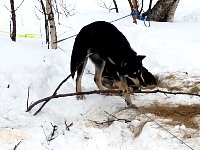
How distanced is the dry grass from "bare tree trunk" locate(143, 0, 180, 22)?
4.85 metres

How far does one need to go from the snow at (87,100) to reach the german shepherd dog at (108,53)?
437 mm

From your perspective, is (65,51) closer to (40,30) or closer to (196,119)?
(40,30)

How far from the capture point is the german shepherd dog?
5.69 meters

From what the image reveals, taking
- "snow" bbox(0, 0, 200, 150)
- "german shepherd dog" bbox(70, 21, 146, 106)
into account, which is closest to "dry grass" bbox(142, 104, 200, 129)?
"snow" bbox(0, 0, 200, 150)

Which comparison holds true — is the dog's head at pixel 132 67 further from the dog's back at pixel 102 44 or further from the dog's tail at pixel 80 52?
the dog's tail at pixel 80 52

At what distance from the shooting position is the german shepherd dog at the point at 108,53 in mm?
5691

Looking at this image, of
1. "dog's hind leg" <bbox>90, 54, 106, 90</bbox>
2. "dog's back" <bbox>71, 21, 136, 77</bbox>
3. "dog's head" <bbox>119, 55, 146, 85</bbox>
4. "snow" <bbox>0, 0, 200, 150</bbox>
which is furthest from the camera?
"dog's hind leg" <bbox>90, 54, 106, 90</bbox>

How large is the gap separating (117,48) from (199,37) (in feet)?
9.94

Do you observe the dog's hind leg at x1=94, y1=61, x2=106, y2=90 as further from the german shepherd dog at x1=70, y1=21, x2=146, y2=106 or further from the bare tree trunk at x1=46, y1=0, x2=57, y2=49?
the bare tree trunk at x1=46, y1=0, x2=57, y2=49

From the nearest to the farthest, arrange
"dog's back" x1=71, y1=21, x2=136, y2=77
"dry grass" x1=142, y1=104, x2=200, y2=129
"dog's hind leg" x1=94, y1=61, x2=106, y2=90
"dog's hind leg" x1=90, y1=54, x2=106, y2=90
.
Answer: "dry grass" x1=142, y1=104, x2=200, y2=129, "dog's back" x1=71, y1=21, x2=136, y2=77, "dog's hind leg" x1=90, y1=54, x2=106, y2=90, "dog's hind leg" x1=94, y1=61, x2=106, y2=90

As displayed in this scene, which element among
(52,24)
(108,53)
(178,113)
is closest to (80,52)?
(108,53)

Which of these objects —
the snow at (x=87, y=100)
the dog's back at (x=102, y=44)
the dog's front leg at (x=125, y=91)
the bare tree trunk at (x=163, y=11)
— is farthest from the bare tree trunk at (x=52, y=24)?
the bare tree trunk at (x=163, y=11)

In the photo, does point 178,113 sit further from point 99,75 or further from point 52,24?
point 52,24

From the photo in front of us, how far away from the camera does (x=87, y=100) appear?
20.4 feet
